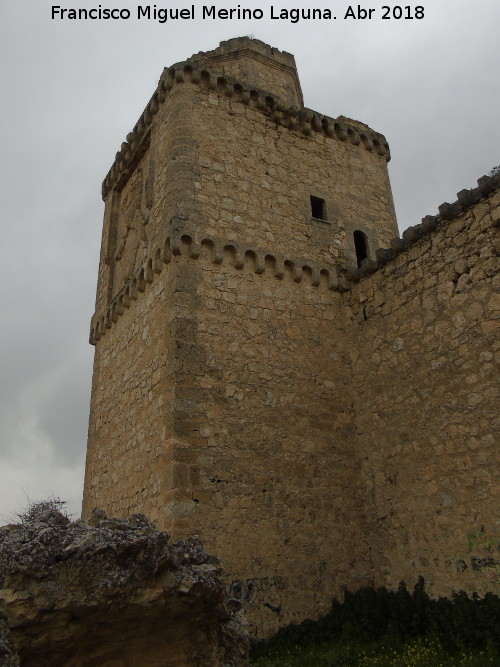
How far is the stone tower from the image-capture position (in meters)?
7.62

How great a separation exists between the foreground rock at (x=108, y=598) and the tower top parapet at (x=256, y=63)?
1097 cm

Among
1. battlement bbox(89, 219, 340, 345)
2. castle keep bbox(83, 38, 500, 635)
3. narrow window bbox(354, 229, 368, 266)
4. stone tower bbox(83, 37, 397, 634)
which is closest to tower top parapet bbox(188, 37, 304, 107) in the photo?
stone tower bbox(83, 37, 397, 634)

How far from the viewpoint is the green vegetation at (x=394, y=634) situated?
19.5ft

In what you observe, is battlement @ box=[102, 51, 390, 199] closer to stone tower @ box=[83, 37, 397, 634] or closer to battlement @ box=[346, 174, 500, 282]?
stone tower @ box=[83, 37, 397, 634]

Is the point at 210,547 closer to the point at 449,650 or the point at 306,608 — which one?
the point at 306,608

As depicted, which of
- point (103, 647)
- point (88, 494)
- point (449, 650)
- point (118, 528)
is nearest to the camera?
point (103, 647)

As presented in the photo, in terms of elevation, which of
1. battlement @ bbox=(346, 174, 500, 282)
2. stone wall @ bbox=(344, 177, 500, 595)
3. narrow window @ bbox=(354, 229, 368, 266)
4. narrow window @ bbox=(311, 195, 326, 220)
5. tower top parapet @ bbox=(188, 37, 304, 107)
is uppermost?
tower top parapet @ bbox=(188, 37, 304, 107)

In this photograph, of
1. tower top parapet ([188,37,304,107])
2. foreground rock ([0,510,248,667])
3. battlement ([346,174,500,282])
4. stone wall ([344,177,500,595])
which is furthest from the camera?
tower top parapet ([188,37,304,107])

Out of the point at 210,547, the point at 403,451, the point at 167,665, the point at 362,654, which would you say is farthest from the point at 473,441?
the point at 167,665

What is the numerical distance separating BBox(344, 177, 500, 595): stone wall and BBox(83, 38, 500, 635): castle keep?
26mm

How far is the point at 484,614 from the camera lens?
620 cm

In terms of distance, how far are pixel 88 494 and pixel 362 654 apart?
19.7ft

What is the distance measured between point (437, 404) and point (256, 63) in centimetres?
891

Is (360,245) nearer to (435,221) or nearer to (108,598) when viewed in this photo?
(435,221)
